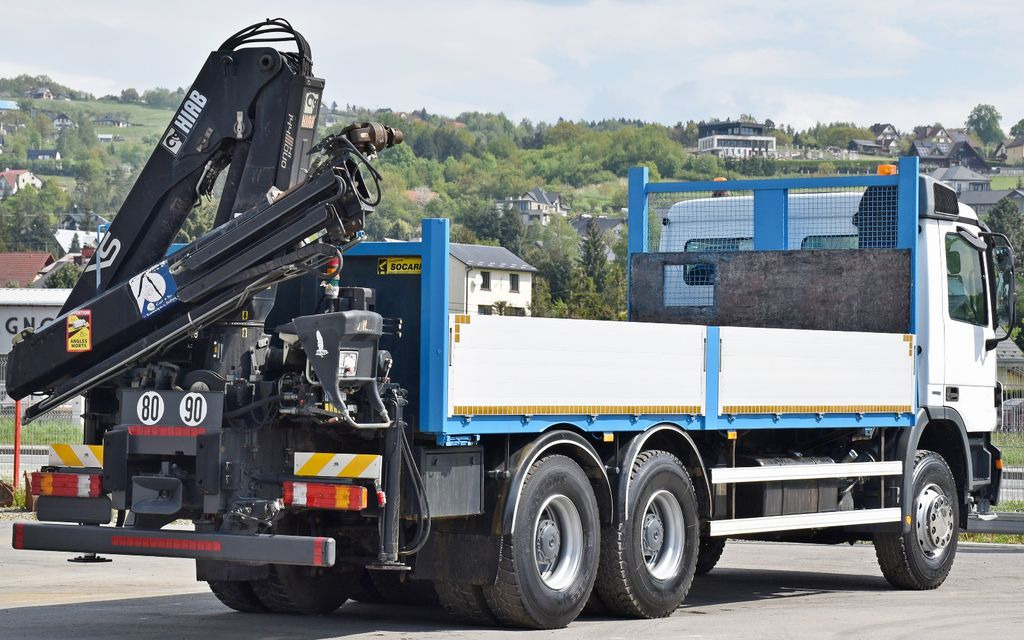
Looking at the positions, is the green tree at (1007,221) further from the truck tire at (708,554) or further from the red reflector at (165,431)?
the red reflector at (165,431)

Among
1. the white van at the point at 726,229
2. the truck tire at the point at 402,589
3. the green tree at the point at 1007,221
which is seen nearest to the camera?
the truck tire at the point at 402,589

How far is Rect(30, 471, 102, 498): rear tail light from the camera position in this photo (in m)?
9.30

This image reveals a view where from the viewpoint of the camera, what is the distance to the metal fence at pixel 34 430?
12.7 meters

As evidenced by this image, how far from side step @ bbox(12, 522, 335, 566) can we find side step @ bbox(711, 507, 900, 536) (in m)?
3.77

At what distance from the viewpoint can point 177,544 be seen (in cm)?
884

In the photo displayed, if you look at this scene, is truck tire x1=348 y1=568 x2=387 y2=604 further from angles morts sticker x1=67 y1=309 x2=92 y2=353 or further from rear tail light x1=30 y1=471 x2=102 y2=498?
angles morts sticker x1=67 y1=309 x2=92 y2=353

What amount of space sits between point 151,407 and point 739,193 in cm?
721

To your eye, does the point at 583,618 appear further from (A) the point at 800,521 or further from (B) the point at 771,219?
(B) the point at 771,219

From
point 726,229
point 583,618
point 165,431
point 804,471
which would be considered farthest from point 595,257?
point 165,431

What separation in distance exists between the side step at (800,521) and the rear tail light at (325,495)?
3.50 metres

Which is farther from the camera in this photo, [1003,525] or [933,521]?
[1003,525]

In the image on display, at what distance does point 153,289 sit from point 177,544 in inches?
61.1

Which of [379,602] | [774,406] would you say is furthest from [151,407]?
[774,406]

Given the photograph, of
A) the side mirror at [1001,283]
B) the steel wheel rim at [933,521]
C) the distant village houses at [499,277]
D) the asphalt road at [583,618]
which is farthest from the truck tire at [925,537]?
the distant village houses at [499,277]
